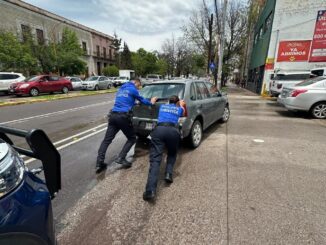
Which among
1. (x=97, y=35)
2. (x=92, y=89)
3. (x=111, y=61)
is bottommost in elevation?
(x=92, y=89)

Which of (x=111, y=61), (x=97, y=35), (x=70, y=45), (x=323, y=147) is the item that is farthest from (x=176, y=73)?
(x=323, y=147)

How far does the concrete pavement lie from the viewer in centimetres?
243

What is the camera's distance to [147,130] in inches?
192

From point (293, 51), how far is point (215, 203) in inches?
704

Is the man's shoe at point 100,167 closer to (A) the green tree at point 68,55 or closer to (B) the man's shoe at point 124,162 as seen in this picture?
(B) the man's shoe at point 124,162

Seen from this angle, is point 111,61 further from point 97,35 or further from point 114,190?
point 114,190

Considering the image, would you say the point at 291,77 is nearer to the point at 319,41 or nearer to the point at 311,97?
the point at 319,41

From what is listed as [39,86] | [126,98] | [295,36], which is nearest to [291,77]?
[295,36]

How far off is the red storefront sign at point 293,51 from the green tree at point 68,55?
82.5 ft

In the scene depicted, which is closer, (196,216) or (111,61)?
(196,216)

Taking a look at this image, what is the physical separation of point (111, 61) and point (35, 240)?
183 ft

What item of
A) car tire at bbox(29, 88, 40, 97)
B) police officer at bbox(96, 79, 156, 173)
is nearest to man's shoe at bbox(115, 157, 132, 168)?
police officer at bbox(96, 79, 156, 173)

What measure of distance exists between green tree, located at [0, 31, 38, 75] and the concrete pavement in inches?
→ 893

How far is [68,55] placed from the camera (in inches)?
1154
